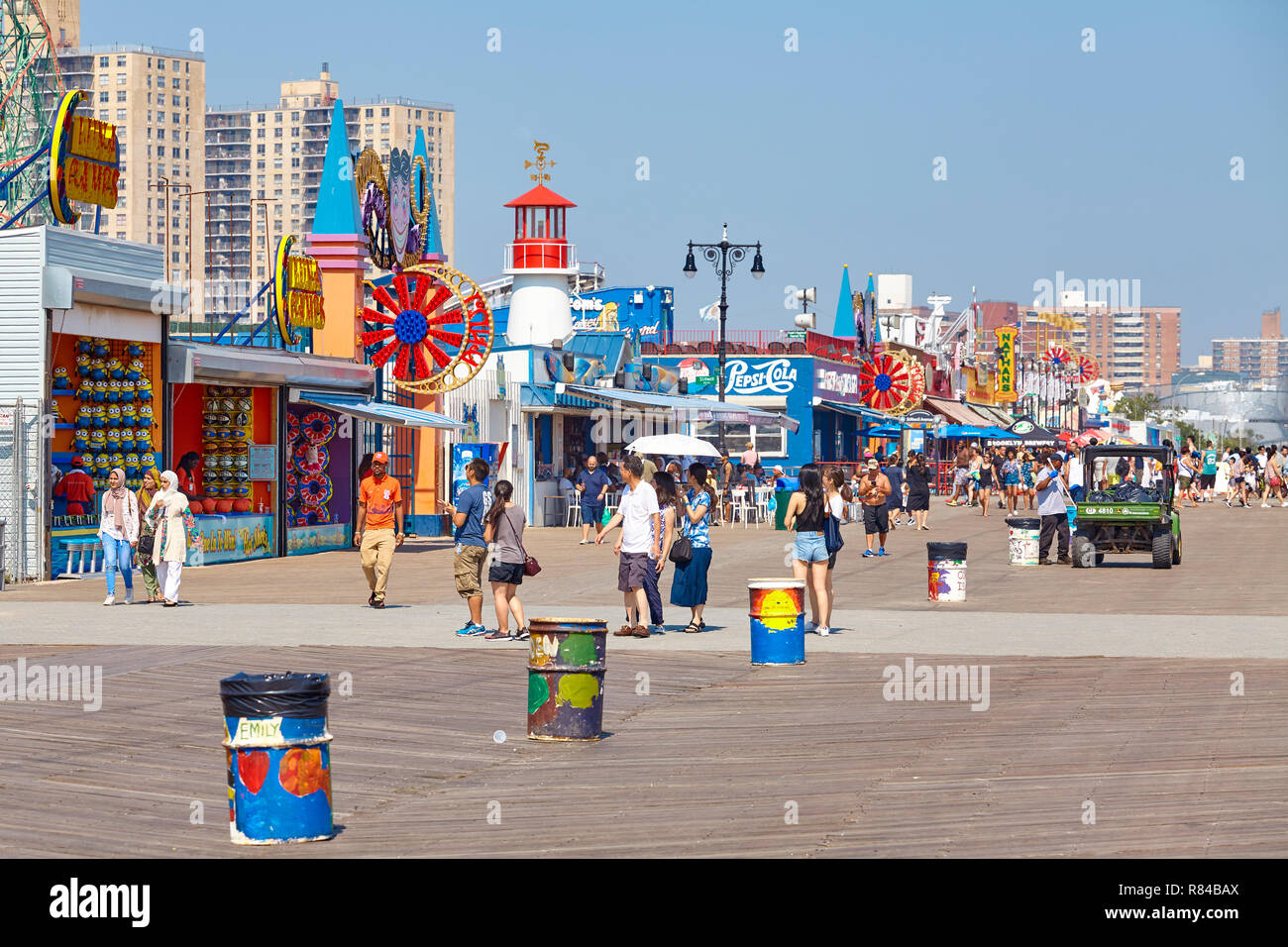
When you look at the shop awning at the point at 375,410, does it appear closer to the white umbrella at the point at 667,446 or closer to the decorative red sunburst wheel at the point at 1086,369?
the white umbrella at the point at 667,446

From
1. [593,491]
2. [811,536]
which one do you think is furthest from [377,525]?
[593,491]

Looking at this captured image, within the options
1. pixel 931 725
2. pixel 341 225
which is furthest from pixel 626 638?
pixel 341 225

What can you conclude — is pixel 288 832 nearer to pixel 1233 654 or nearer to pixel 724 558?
pixel 1233 654

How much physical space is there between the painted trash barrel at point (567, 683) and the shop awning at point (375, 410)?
18766 mm

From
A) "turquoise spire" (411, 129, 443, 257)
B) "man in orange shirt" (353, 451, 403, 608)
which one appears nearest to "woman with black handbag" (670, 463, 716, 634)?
"man in orange shirt" (353, 451, 403, 608)

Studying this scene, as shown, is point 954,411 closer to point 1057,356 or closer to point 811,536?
point 1057,356

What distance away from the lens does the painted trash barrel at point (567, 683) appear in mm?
10320

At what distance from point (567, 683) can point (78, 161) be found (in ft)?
52.5

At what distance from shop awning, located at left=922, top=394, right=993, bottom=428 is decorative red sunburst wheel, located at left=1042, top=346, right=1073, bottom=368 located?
3742 cm

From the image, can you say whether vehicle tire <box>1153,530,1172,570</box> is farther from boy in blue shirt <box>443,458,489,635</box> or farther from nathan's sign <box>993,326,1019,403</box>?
nathan's sign <box>993,326,1019,403</box>

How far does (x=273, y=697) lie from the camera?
7.36 meters

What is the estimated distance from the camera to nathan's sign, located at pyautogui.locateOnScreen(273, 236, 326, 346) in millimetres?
27594

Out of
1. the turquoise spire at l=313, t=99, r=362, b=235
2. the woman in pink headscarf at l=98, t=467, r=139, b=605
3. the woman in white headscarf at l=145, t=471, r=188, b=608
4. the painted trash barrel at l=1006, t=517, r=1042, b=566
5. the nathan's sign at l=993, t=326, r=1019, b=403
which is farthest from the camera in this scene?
the nathan's sign at l=993, t=326, r=1019, b=403
